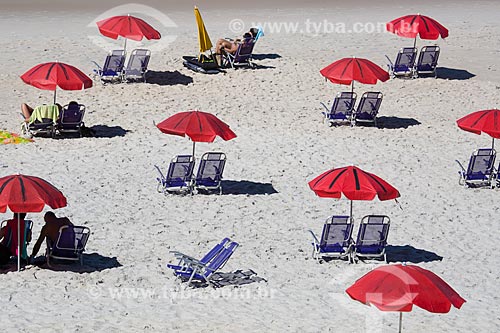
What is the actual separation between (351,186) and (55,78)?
7.16m

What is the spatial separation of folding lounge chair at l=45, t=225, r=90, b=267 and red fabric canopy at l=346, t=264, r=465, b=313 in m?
4.44

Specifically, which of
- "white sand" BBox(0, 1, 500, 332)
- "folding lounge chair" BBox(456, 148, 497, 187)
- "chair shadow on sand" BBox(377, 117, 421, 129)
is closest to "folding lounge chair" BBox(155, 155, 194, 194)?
"white sand" BBox(0, 1, 500, 332)

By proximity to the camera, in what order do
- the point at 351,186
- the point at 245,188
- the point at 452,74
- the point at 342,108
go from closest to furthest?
the point at 351,186 → the point at 245,188 → the point at 342,108 → the point at 452,74

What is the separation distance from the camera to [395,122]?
2223 centimetres

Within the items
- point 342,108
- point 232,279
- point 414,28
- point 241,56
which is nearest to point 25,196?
point 232,279

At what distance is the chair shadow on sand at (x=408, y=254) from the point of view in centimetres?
1534

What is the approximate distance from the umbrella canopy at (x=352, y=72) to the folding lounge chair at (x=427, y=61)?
3.39 m

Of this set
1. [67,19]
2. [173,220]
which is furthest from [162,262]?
[67,19]

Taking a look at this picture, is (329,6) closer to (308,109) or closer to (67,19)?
(67,19)

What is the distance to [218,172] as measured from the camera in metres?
17.9

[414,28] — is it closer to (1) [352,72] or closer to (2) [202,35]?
(1) [352,72]

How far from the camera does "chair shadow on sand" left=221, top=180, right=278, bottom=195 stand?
18047 millimetres

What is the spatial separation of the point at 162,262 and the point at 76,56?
12.0 meters

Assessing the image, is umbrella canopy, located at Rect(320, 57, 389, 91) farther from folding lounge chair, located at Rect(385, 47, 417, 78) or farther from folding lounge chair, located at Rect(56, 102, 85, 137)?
folding lounge chair, located at Rect(56, 102, 85, 137)
